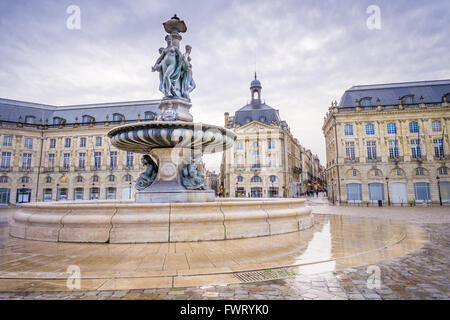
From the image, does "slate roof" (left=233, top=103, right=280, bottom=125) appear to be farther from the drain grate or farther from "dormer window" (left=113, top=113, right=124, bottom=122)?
the drain grate

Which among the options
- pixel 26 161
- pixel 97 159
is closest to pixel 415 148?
pixel 97 159

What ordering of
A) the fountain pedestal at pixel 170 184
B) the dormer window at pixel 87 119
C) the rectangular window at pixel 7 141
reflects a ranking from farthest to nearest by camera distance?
the dormer window at pixel 87 119, the rectangular window at pixel 7 141, the fountain pedestal at pixel 170 184

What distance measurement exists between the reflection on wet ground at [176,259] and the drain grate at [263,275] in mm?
82

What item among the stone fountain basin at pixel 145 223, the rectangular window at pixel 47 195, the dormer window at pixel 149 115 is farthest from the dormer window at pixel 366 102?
the rectangular window at pixel 47 195

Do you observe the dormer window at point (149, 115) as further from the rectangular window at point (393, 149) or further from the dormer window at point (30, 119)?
the rectangular window at point (393, 149)

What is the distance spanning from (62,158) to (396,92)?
56.3 metres

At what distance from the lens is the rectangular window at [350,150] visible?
117ft

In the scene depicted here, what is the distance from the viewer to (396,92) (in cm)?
3781

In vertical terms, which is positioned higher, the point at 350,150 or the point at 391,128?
the point at 391,128

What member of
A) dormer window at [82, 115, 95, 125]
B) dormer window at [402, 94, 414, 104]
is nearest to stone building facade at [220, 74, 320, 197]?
dormer window at [402, 94, 414, 104]

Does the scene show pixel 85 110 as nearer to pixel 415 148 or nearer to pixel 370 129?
pixel 370 129

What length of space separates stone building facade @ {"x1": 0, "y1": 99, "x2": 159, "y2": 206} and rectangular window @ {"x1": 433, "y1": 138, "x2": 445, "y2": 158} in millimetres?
42901

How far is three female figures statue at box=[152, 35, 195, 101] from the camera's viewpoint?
935cm
